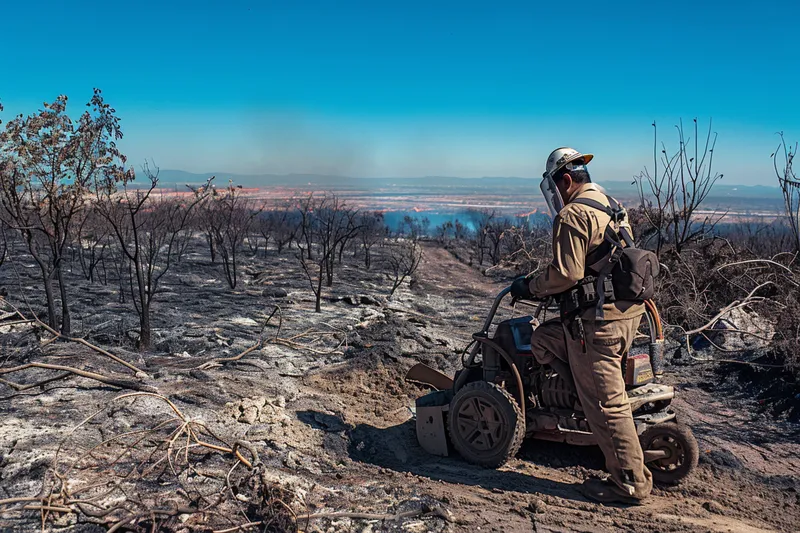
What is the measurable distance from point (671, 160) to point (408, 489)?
7414 mm

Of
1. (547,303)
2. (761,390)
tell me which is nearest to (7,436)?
(547,303)

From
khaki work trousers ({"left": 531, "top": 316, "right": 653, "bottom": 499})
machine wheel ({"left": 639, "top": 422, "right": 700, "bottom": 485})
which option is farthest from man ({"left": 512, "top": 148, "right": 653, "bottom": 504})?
machine wheel ({"left": 639, "top": 422, "right": 700, "bottom": 485})

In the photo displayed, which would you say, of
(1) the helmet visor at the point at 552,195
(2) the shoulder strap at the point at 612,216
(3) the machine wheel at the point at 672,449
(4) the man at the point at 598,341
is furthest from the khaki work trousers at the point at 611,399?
(1) the helmet visor at the point at 552,195

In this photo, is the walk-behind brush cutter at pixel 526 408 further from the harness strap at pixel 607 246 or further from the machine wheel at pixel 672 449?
the harness strap at pixel 607 246

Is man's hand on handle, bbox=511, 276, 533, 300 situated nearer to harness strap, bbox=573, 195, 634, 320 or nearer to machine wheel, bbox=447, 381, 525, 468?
harness strap, bbox=573, 195, 634, 320

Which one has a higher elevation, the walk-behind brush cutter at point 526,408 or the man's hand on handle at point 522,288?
the man's hand on handle at point 522,288

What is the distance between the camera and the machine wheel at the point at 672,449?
371cm

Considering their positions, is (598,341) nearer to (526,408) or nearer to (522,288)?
(522,288)

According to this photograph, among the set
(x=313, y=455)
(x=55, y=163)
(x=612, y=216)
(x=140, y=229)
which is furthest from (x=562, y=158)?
(x=140, y=229)

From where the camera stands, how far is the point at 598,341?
11.4 ft

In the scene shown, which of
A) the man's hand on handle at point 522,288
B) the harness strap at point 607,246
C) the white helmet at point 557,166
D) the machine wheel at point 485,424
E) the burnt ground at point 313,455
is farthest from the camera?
the machine wheel at point 485,424

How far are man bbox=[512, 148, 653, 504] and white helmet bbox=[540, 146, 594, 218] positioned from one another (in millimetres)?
27

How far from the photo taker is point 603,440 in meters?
3.52

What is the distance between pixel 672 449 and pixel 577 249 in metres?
1.58
